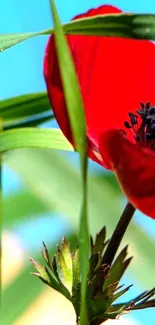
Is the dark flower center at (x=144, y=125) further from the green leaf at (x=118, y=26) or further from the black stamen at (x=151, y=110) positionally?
the green leaf at (x=118, y=26)

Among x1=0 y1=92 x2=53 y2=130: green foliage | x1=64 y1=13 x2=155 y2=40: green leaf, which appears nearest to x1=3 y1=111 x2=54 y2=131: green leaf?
x1=0 y1=92 x2=53 y2=130: green foliage

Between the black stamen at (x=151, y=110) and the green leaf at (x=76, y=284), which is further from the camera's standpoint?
the black stamen at (x=151, y=110)

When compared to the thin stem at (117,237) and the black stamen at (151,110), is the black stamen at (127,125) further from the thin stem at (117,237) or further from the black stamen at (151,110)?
the thin stem at (117,237)

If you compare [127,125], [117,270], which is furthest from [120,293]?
[127,125]

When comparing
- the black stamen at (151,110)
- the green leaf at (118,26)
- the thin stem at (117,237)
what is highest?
the green leaf at (118,26)

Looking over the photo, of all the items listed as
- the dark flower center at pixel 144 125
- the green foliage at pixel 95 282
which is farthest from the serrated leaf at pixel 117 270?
the dark flower center at pixel 144 125

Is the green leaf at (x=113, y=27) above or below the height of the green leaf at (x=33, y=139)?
above
